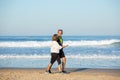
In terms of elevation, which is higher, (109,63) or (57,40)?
(57,40)

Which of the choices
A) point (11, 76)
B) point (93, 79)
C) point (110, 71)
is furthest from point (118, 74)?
point (11, 76)

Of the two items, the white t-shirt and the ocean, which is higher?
the white t-shirt

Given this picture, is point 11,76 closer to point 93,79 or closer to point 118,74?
point 93,79

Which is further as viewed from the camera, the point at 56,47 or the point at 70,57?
the point at 70,57

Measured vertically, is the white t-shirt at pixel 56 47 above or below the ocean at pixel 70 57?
above

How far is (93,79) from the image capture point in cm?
973

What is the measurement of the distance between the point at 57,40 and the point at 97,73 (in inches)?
78.1

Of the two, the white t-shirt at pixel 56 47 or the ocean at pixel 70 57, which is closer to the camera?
the white t-shirt at pixel 56 47

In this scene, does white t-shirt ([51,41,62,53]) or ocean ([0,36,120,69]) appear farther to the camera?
ocean ([0,36,120,69])

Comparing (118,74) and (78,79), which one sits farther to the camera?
(118,74)

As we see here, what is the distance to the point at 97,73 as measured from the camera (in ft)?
36.4

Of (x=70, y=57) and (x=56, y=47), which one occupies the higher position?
(x=56, y=47)

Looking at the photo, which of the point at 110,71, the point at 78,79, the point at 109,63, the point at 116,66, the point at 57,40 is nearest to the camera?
the point at 78,79

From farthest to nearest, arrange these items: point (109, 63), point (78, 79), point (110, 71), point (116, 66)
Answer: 1. point (109, 63)
2. point (116, 66)
3. point (110, 71)
4. point (78, 79)
